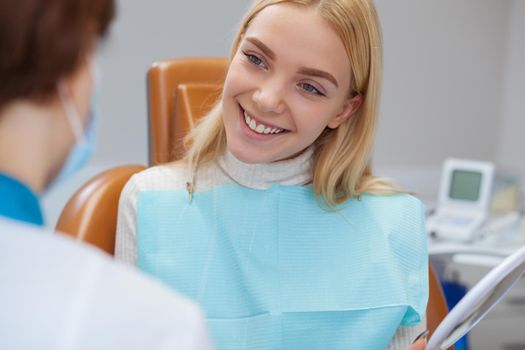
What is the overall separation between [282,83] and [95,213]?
0.39m

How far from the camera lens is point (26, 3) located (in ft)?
1.78

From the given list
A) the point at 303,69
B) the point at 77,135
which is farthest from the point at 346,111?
the point at 77,135

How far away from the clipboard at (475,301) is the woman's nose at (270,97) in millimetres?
441

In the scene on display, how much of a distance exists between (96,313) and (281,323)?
823mm

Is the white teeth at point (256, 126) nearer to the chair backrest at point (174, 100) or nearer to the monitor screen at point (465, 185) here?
the chair backrest at point (174, 100)

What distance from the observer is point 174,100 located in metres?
1.66

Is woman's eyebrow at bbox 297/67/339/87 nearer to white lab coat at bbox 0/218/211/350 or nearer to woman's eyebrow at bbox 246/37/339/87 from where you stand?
woman's eyebrow at bbox 246/37/339/87

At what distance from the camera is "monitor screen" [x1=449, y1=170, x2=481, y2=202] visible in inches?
99.2

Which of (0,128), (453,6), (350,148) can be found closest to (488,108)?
(453,6)

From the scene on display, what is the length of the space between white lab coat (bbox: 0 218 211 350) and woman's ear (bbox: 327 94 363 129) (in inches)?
34.6

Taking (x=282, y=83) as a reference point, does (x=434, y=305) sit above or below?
below

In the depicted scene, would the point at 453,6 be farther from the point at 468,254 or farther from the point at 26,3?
the point at 26,3

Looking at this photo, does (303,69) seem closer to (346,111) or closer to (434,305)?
(346,111)

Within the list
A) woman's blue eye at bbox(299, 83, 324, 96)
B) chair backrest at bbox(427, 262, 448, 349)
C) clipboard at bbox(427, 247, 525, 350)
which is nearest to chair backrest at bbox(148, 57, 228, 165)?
woman's blue eye at bbox(299, 83, 324, 96)
